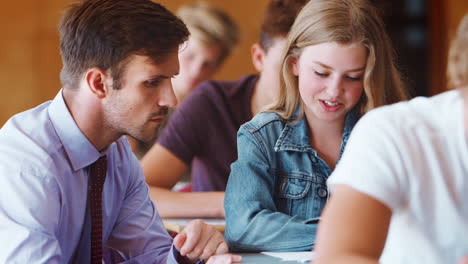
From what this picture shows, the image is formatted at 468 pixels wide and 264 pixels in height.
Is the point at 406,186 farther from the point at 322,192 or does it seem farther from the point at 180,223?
the point at 180,223

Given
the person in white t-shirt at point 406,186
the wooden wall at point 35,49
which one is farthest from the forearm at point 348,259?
the wooden wall at point 35,49

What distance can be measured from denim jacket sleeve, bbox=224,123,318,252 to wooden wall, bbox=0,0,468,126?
12.6ft

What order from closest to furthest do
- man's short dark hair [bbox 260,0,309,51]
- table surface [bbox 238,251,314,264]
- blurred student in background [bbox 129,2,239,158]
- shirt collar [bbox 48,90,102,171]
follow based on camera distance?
table surface [bbox 238,251,314,264] → shirt collar [bbox 48,90,102,171] → man's short dark hair [bbox 260,0,309,51] → blurred student in background [bbox 129,2,239,158]

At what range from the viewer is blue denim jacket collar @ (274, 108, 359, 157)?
1.49 metres

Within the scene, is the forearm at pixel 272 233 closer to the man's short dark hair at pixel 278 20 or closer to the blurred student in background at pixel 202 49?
the man's short dark hair at pixel 278 20

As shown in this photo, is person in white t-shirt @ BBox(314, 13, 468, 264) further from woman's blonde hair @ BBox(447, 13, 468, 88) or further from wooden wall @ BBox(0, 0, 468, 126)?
wooden wall @ BBox(0, 0, 468, 126)

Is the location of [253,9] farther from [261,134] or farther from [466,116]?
[466,116]

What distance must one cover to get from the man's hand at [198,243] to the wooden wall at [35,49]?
155 inches

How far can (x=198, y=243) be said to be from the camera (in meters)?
1.37

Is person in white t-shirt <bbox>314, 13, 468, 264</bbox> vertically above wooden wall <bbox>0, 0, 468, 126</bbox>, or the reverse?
person in white t-shirt <bbox>314, 13, 468, 264</bbox>

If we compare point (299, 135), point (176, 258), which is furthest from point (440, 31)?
point (176, 258)

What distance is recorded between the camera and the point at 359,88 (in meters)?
1.50

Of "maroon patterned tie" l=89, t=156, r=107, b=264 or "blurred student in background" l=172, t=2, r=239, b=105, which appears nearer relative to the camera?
"maroon patterned tie" l=89, t=156, r=107, b=264

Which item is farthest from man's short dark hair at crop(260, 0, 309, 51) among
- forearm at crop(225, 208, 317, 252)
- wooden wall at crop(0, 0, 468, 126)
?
Result: wooden wall at crop(0, 0, 468, 126)
